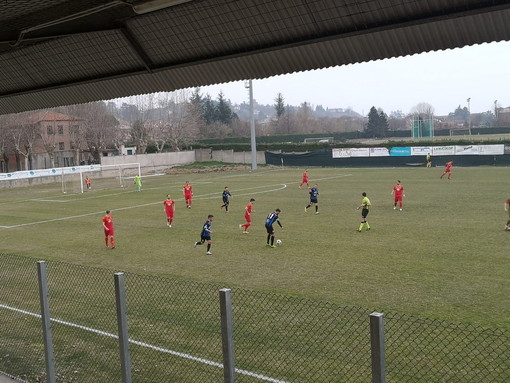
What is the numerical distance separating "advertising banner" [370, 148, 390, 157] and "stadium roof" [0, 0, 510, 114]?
175ft

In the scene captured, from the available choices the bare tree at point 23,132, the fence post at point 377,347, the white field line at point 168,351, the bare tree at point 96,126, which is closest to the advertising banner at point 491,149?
the bare tree at point 96,126

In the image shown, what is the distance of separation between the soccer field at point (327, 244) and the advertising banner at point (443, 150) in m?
19.8

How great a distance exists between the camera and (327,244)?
19.3 m

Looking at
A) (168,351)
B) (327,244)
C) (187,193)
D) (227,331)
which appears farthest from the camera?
(187,193)

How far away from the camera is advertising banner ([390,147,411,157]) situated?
61.8m

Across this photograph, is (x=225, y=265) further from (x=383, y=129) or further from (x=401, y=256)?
(x=383, y=129)

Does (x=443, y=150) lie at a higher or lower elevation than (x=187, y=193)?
higher

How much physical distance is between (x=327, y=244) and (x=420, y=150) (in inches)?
1754

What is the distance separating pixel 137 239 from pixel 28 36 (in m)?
12.8

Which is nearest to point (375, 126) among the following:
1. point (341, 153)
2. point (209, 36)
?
point (341, 153)

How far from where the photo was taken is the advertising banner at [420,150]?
2350 inches

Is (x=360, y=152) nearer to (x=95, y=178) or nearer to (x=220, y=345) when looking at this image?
(x=95, y=178)

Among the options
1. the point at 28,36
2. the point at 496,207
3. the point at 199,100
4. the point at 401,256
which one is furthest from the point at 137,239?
the point at 199,100

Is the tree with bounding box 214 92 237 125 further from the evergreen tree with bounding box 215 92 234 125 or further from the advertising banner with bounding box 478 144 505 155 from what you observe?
the advertising banner with bounding box 478 144 505 155
